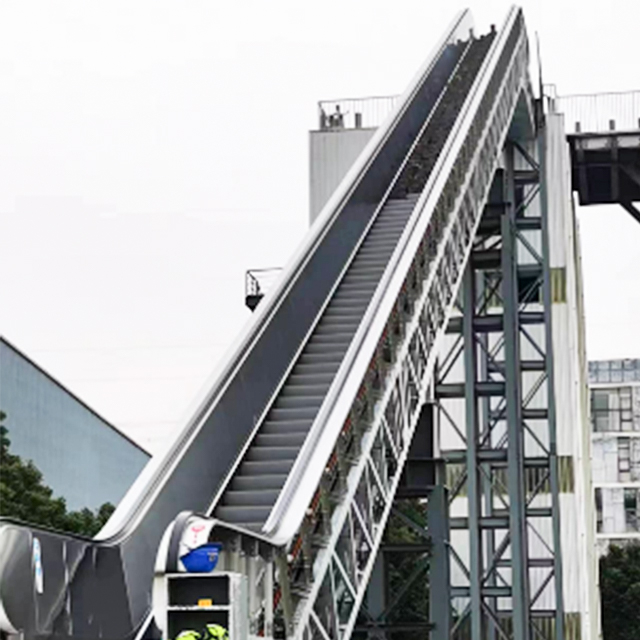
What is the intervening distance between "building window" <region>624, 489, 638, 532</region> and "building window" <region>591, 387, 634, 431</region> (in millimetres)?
4729

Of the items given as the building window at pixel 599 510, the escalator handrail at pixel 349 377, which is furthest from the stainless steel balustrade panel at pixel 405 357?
the building window at pixel 599 510

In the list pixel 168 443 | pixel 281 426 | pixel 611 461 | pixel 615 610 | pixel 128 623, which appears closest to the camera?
pixel 128 623

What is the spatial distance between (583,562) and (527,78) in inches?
276

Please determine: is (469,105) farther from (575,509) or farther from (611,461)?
(611,461)

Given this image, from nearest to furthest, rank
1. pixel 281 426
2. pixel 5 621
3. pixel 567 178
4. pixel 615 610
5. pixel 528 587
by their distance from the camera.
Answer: pixel 5 621 < pixel 281 426 < pixel 528 587 < pixel 567 178 < pixel 615 610

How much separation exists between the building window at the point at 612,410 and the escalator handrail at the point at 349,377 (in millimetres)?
59599

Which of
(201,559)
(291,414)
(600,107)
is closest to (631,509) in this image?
(600,107)

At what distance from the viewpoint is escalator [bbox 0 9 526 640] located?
8.92m

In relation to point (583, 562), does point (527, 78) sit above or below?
above

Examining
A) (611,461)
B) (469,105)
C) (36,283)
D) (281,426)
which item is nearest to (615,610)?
(611,461)

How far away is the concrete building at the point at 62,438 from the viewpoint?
27.7 metres

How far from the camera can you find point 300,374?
13.8 meters

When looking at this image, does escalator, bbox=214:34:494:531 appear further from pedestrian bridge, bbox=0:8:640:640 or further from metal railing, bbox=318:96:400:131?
metal railing, bbox=318:96:400:131

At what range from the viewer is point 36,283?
3092 centimetres
